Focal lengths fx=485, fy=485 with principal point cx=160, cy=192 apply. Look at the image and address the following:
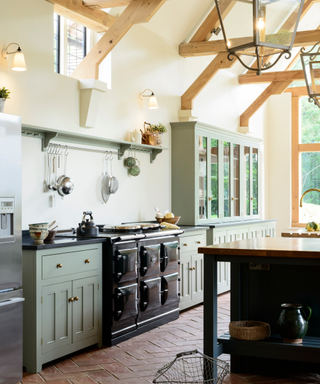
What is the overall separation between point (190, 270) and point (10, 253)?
2.68m

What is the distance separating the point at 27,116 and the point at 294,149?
6.39 m

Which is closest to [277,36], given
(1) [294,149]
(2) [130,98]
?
(2) [130,98]

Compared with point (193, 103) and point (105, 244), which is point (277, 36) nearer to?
point (105, 244)

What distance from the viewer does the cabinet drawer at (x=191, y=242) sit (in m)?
5.27

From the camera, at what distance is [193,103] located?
6.66 meters

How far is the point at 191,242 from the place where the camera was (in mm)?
5430

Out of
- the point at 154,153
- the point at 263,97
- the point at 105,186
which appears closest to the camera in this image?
the point at 105,186

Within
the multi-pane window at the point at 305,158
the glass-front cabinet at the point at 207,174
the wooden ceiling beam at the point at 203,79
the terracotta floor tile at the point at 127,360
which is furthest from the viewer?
the multi-pane window at the point at 305,158

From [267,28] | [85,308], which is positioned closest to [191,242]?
[85,308]

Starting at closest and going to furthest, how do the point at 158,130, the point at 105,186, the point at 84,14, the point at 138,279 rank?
the point at 138,279
the point at 84,14
the point at 105,186
the point at 158,130

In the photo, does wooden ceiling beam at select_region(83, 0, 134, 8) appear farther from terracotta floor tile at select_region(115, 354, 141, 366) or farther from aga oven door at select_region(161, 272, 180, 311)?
terracotta floor tile at select_region(115, 354, 141, 366)

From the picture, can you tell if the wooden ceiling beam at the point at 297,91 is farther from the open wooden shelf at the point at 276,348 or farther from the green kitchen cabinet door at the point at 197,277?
the open wooden shelf at the point at 276,348

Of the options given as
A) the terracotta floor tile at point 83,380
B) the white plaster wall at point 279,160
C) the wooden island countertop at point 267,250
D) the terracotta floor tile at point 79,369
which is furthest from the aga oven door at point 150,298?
the white plaster wall at point 279,160

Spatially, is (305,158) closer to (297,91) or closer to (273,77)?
(297,91)
